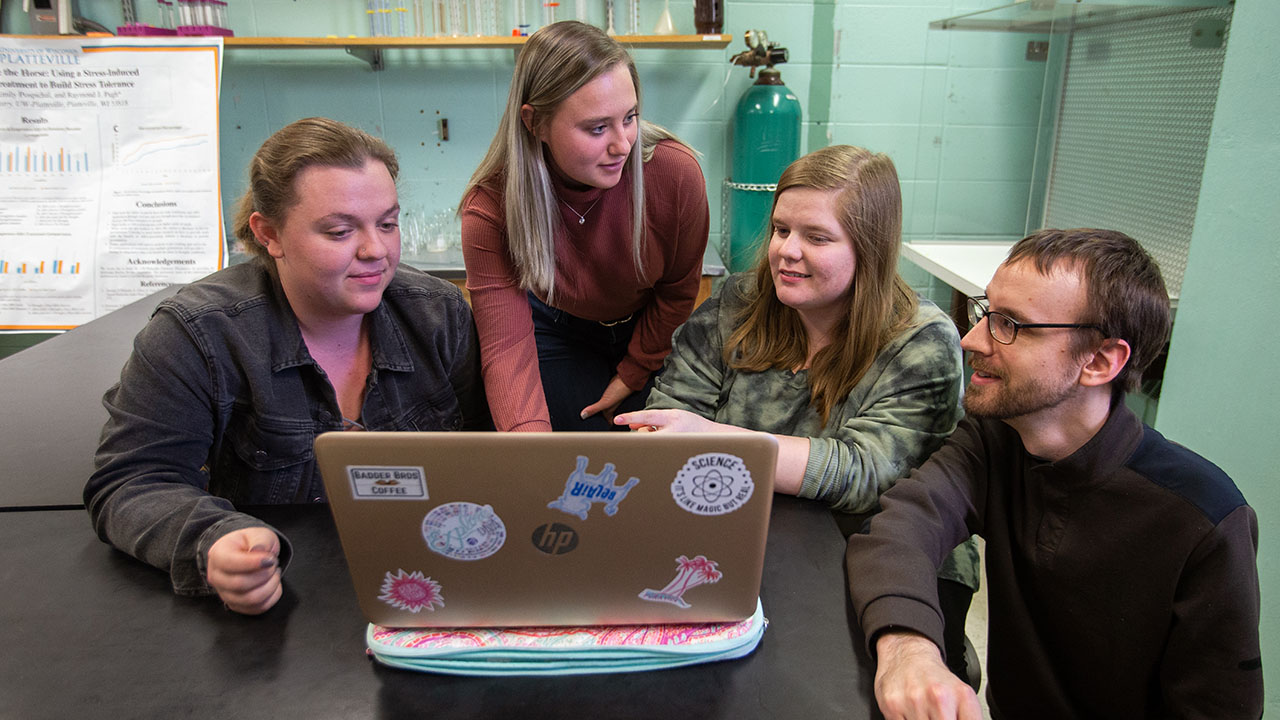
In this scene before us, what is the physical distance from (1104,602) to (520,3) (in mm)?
2583

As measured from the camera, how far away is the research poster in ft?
8.93

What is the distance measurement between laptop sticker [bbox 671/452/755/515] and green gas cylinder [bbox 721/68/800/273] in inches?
85.0

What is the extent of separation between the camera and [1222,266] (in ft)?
4.62

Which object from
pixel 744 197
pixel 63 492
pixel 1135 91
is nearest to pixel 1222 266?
pixel 1135 91

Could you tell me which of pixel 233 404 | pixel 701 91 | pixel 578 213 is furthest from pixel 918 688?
pixel 701 91

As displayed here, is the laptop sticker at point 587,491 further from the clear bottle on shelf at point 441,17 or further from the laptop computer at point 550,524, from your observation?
the clear bottle on shelf at point 441,17

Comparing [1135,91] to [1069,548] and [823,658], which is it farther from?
[823,658]

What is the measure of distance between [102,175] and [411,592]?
2781 mm

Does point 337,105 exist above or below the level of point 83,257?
above

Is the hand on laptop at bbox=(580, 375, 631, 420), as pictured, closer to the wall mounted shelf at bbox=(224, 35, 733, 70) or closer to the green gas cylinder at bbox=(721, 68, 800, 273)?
the green gas cylinder at bbox=(721, 68, 800, 273)

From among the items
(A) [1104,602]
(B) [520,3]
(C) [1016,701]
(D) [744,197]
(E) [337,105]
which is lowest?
(C) [1016,701]

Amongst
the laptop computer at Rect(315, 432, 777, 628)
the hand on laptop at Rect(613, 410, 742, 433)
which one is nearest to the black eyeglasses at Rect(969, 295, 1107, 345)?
the hand on laptop at Rect(613, 410, 742, 433)

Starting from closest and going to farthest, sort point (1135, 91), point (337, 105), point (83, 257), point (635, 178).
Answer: point (635, 178)
point (1135, 91)
point (83, 257)
point (337, 105)

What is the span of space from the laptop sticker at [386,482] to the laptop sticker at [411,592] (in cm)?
9
